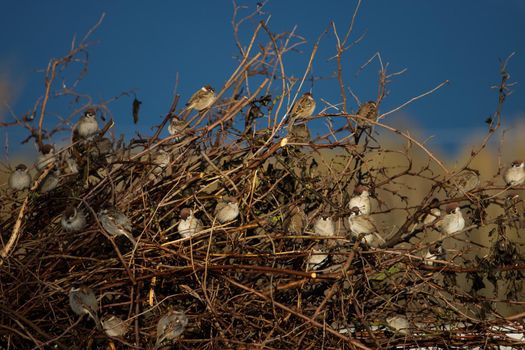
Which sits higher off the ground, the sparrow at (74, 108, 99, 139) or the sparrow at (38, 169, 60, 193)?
the sparrow at (74, 108, 99, 139)

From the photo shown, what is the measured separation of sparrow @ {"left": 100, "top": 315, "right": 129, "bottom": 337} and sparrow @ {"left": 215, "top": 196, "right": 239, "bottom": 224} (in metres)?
0.73

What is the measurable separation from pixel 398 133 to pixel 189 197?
1157mm

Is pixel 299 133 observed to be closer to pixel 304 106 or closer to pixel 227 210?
pixel 304 106

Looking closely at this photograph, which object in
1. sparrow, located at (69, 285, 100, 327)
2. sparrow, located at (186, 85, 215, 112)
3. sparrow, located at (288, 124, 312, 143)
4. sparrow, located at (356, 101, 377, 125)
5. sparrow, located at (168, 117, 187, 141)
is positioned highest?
sparrow, located at (186, 85, 215, 112)

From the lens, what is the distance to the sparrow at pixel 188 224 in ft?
12.4

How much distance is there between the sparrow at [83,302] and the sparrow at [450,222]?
179cm

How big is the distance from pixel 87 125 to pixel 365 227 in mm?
1778

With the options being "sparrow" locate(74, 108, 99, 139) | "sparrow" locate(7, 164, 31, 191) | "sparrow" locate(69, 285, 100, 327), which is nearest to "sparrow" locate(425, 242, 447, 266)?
"sparrow" locate(69, 285, 100, 327)

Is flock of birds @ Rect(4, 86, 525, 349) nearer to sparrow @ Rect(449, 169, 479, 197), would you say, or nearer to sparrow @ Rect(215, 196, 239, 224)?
sparrow @ Rect(215, 196, 239, 224)

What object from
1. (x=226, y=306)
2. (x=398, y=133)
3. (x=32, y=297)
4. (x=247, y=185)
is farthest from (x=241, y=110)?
(x=32, y=297)

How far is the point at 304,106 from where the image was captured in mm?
4398

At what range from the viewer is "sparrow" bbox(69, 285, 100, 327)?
3.42 m

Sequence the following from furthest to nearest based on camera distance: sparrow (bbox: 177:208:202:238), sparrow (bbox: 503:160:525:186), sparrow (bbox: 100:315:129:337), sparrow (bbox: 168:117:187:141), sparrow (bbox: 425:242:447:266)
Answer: sparrow (bbox: 503:160:525:186), sparrow (bbox: 168:117:187:141), sparrow (bbox: 425:242:447:266), sparrow (bbox: 177:208:202:238), sparrow (bbox: 100:315:129:337)

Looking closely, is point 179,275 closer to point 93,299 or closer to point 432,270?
point 93,299
